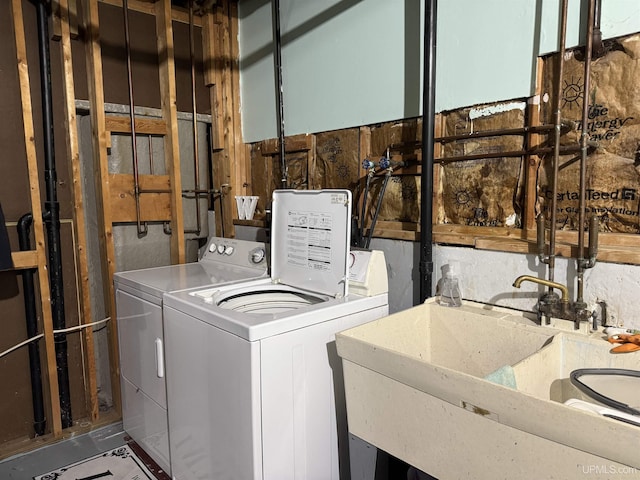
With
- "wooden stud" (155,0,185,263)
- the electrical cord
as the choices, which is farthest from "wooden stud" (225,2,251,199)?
the electrical cord

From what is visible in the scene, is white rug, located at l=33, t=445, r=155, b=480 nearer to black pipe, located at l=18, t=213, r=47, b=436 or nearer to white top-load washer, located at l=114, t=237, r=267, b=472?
white top-load washer, located at l=114, t=237, r=267, b=472

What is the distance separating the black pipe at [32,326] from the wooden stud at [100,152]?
335mm

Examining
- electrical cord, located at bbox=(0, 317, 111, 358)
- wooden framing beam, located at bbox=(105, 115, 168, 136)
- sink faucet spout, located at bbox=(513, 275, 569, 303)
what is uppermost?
wooden framing beam, located at bbox=(105, 115, 168, 136)

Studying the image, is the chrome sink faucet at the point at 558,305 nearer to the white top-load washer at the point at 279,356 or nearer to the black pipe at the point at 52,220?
the white top-load washer at the point at 279,356

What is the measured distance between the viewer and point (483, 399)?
0.95m

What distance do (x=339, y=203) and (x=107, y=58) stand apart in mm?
1683

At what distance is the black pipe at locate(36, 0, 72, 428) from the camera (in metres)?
2.19

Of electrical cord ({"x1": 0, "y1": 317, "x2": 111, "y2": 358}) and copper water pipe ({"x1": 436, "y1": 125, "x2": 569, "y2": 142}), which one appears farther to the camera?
electrical cord ({"x1": 0, "y1": 317, "x2": 111, "y2": 358})

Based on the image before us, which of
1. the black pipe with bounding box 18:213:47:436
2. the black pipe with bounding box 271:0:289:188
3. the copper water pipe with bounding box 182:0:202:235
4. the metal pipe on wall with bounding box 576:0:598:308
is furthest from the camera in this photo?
the copper water pipe with bounding box 182:0:202:235

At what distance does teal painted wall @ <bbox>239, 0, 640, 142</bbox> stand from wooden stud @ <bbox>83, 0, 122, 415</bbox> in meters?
0.86

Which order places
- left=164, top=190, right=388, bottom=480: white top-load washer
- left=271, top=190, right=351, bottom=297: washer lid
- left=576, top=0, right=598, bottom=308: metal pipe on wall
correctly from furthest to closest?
left=271, top=190, right=351, bottom=297: washer lid
left=164, top=190, right=388, bottom=480: white top-load washer
left=576, top=0, right=598, bottom=308: metal pipe on wall

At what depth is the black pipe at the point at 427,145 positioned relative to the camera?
1.62 meters

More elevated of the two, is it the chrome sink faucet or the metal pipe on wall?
the metal pipe on wall

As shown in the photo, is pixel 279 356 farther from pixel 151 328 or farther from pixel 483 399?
pixel 151 328
